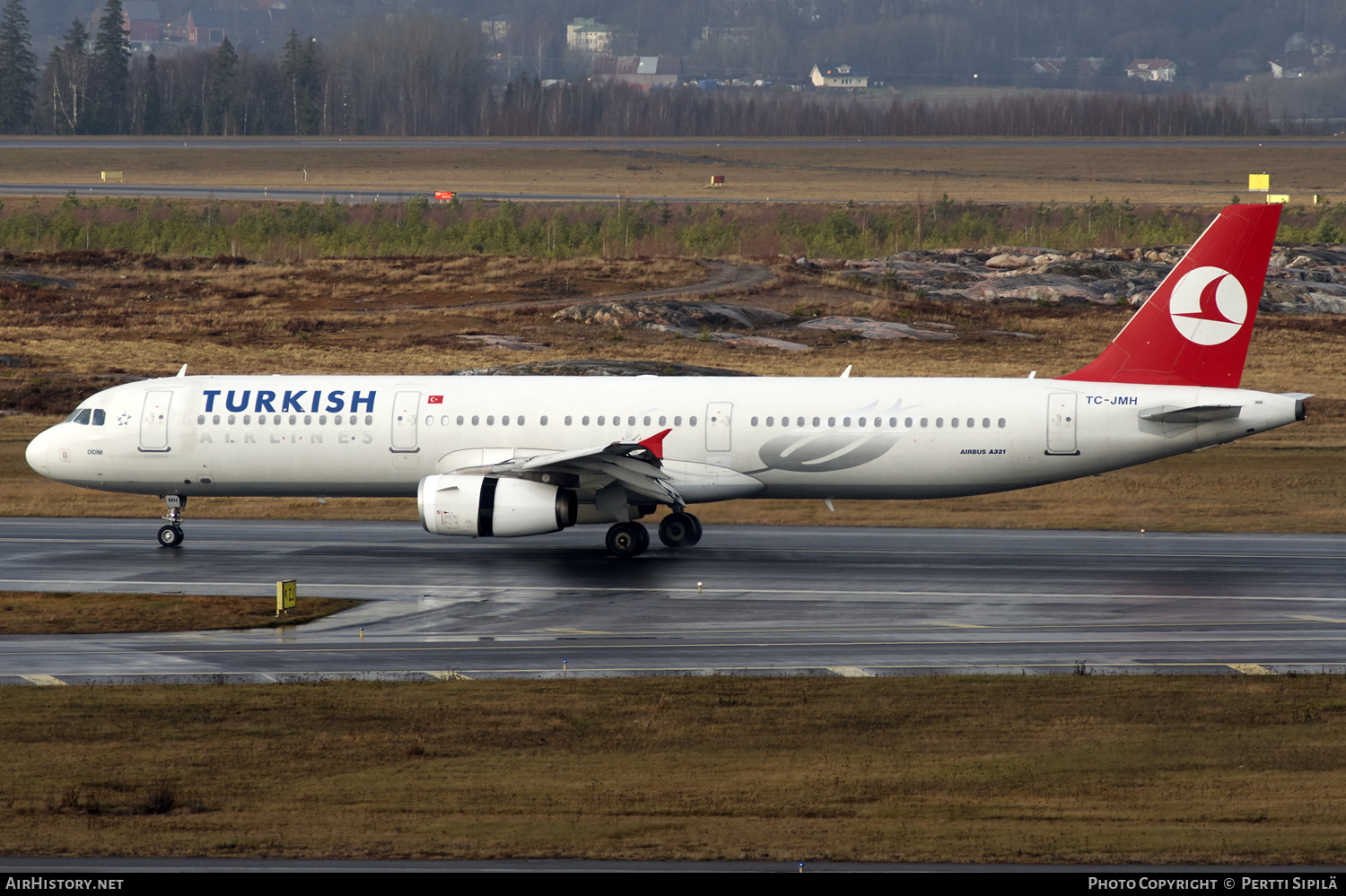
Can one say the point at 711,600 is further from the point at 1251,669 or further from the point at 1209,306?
the point at 1209,306

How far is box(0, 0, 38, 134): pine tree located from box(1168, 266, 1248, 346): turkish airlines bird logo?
183049 millimetres

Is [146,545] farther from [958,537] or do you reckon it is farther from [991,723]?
[991,723]

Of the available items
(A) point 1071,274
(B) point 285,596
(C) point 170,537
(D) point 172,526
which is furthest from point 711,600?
(A) point 1071,274

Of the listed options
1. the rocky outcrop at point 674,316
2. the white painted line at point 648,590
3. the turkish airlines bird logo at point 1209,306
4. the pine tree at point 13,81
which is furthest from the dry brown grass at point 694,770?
the pine tree at point 13,81

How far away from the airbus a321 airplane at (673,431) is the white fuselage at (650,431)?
0.05 metres

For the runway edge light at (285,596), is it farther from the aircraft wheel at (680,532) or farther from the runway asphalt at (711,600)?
the aircraft wheel at (680,532)

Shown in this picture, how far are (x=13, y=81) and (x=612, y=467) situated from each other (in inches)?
7194

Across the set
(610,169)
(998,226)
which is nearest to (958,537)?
(998,226)

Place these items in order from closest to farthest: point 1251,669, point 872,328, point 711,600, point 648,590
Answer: point 1251,669 → point 711,600 → point 648,590 → point 872,328

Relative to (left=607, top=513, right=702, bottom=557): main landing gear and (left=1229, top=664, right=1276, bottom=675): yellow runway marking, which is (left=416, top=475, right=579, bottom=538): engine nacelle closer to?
(left=607, top=513, right=702, bottom=557): main landing gear

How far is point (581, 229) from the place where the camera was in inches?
4291

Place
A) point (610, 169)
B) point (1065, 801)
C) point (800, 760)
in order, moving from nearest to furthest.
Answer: point (1065, 801) → point (800, 760) → point (610, 169)

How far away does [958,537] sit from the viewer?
4106 cm
